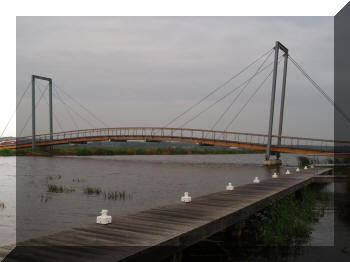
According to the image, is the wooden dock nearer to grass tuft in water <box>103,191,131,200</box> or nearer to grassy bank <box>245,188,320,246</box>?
grassy bank <box>245,188,320,246</box>

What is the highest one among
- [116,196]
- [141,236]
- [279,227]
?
[141,236]

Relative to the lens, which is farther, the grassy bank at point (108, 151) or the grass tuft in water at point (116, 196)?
the grassy bank at point (108, 151)

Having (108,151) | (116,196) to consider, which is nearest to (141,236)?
(116,196)

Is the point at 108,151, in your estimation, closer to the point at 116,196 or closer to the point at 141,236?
the point at 116,196

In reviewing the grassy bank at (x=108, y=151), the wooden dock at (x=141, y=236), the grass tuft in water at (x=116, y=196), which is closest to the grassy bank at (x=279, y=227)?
the wooden dock at (x=141, y=236)

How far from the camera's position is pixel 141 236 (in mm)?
6684

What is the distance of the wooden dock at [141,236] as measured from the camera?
224 inches

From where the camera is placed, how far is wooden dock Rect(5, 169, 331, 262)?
568 cm

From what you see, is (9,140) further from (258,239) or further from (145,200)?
(258,239)

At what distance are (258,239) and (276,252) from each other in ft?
3.66

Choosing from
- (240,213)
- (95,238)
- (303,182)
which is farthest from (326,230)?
(95,238)

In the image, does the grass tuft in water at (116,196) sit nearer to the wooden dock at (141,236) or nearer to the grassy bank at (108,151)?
the wooden dock at (141,236)

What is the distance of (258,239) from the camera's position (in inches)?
402

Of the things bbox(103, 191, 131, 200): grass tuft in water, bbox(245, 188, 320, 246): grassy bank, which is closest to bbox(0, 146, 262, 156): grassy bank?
bbox(103, 191, 131, 200): grass tuft in water
